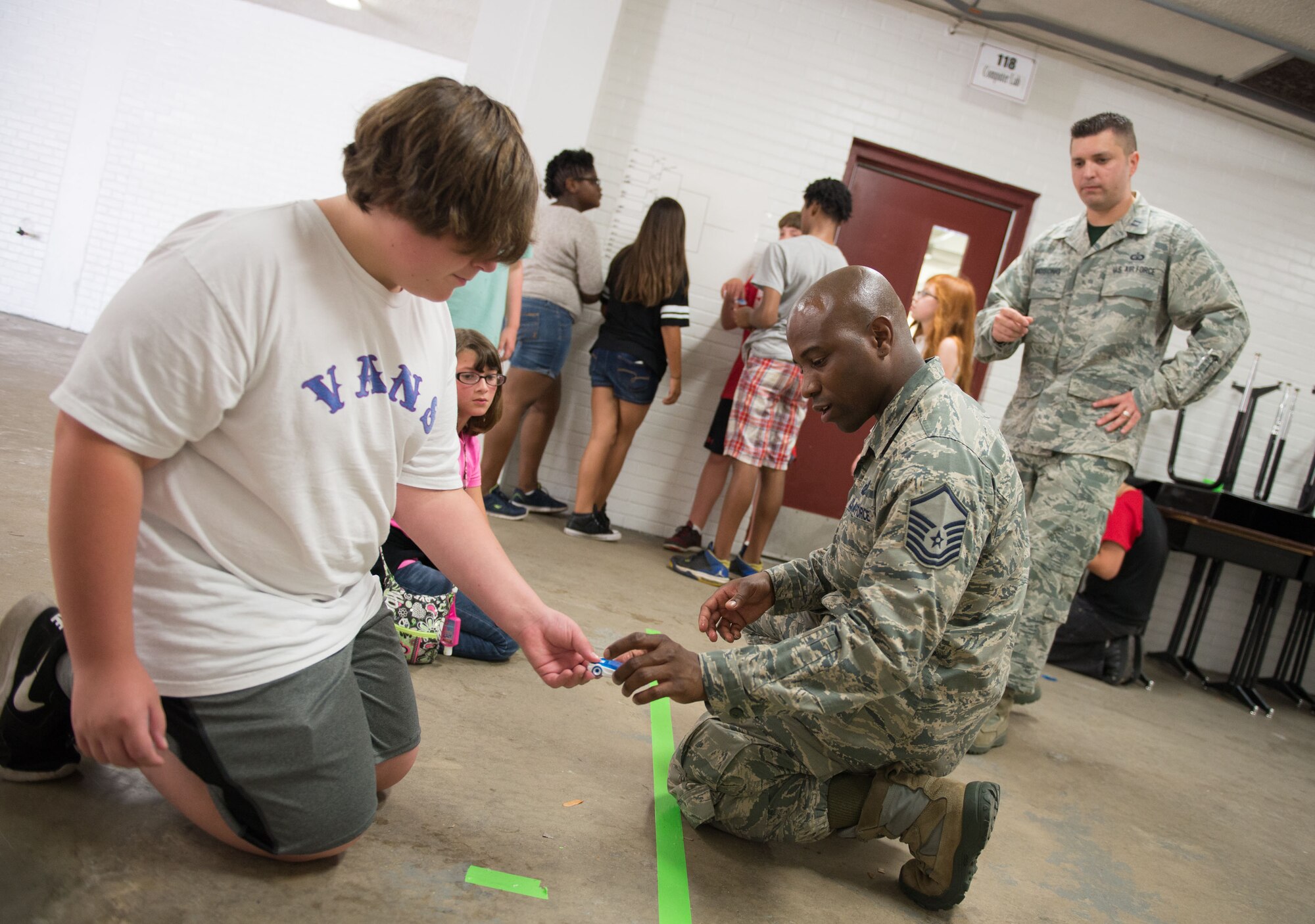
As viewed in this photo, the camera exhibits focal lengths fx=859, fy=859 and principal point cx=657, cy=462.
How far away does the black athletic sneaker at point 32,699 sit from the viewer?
4.50 feet

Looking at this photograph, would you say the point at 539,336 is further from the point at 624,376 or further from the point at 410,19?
the point at 410,19

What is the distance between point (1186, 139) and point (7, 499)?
613 centimetres

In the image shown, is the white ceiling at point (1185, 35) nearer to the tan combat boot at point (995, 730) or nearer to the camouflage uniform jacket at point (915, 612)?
the tan combat boot at point (995, 730)

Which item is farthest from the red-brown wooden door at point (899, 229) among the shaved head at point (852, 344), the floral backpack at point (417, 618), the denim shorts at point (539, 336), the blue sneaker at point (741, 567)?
the shaved head at point (852, 344)

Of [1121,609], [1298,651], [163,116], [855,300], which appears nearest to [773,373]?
[1121,609]

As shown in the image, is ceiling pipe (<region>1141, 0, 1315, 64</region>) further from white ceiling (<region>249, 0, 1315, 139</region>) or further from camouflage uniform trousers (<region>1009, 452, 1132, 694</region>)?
camouflage uniform trousers (<region>1009, 452, 1132, 694</region>)

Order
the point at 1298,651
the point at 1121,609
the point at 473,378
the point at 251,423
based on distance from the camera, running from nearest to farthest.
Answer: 1. the point at 251,423
2. the point at 473,378
3. the point at 1121,609
4. the point at 1298,651

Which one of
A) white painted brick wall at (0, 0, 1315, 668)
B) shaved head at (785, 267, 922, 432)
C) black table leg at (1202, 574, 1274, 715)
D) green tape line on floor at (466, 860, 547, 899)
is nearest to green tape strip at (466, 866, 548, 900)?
green tape line on floor at (466, 860, 547, 899)

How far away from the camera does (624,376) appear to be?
14.7 feet

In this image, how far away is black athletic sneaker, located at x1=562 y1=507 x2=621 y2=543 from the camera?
4461mm

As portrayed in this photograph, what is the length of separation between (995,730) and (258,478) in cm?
248

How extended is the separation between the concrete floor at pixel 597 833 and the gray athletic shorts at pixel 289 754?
103 mm

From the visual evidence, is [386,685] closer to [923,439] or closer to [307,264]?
[307,264]

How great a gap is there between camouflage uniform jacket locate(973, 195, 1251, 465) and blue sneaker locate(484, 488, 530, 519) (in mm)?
2449
